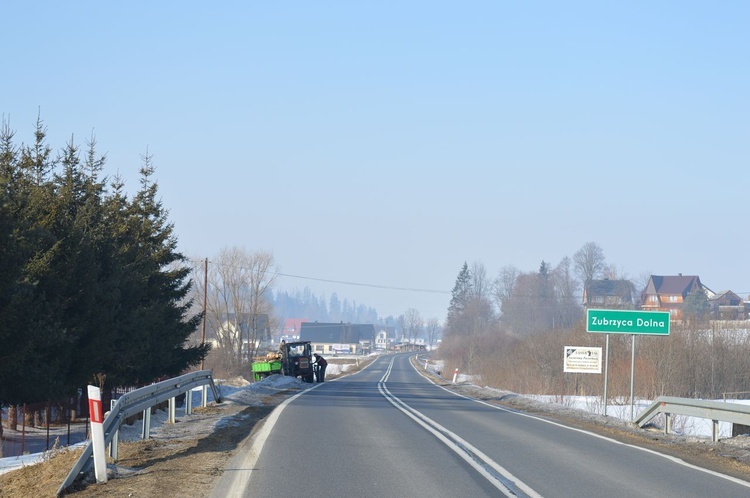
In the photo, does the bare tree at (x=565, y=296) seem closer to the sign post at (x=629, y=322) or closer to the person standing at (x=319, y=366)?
the person standing at (x=319, y=366)

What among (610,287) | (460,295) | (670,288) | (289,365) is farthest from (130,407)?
(460,295)

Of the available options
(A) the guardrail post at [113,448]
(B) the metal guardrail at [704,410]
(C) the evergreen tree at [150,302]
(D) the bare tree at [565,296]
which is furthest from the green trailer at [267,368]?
(D) the bare tree at [565,296]

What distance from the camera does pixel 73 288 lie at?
72.1 feet

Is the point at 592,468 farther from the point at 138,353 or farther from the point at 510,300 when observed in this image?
the point at 510,300

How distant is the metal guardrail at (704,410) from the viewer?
1456 cm

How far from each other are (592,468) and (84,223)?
59.2 feet

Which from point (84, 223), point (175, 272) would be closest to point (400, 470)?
point (84, 223)

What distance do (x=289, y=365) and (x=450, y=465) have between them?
41.0 metres

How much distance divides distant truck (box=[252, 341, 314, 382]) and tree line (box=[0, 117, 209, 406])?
16357mm

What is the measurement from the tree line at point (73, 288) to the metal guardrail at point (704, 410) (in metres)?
12.7

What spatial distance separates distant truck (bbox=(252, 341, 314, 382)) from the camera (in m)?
50.8

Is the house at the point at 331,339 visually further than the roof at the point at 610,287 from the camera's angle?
Yes

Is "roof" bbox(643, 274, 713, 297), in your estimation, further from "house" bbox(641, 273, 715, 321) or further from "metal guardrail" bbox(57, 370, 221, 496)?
"metal guardrail" bbox(57, 370, 221, 496)

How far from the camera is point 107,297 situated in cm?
2339
